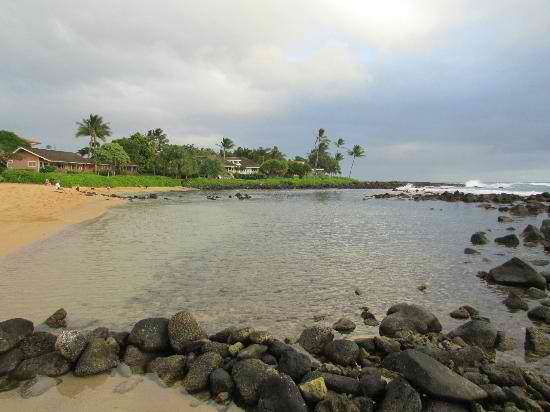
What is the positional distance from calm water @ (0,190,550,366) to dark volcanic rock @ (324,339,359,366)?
151 centimetres

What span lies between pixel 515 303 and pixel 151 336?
9441mm

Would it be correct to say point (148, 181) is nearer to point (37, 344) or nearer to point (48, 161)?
point (48, 161)

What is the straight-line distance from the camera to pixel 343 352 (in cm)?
704

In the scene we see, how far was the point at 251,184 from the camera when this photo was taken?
10750 centimetres

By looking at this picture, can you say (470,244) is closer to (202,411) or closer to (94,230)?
(202,411)

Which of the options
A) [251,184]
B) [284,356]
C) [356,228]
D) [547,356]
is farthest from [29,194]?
[251,184]

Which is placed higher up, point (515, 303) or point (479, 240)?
point (479, 240)

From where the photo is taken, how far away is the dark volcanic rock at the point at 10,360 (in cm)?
649

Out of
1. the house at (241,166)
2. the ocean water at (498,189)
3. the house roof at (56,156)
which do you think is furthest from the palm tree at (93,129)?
the ocean water at (498,189)

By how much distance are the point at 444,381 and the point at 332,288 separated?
6.54 m

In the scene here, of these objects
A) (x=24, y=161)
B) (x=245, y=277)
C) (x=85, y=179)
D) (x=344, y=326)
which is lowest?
(x=245, y=277)

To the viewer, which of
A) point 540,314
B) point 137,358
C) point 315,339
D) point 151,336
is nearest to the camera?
point 137,358

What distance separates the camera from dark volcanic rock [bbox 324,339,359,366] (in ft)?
22.8

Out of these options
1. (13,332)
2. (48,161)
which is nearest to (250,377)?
(13,332)
